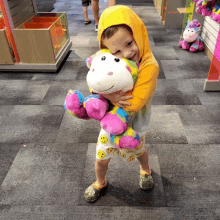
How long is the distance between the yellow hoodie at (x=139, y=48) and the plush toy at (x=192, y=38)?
2640 millimetres

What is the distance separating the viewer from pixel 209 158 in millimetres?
1604

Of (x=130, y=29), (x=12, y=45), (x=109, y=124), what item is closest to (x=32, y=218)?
(x=109, y=124)

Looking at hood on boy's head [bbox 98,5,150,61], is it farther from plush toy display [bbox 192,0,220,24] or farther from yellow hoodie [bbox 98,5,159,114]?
plush toy display [bbox 192,0,220,24]

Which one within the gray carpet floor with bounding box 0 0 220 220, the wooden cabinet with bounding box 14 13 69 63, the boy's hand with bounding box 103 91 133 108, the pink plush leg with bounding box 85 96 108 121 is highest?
the boy's hand with bounding box 103 91 133 108

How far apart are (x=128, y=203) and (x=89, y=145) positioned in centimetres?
58

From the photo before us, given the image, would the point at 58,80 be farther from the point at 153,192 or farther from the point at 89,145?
the point at 153,192

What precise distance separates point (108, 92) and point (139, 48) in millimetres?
212

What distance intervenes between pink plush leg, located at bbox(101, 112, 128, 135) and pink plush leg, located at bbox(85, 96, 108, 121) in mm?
31

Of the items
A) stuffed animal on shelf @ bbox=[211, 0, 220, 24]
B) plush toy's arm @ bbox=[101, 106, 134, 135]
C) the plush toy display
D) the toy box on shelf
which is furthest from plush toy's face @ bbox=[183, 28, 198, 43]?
plush toy's arm @ bbox=[101, 106, 134, 135]

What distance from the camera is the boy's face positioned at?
0.79 meters

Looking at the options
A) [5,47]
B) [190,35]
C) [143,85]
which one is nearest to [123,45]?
[143,85]

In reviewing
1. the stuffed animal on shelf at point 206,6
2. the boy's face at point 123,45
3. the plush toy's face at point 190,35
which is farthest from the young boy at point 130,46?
the plush toy's face at point 190,35

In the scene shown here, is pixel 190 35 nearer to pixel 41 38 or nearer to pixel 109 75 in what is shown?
pixel 41 38

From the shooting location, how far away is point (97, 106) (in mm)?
881
